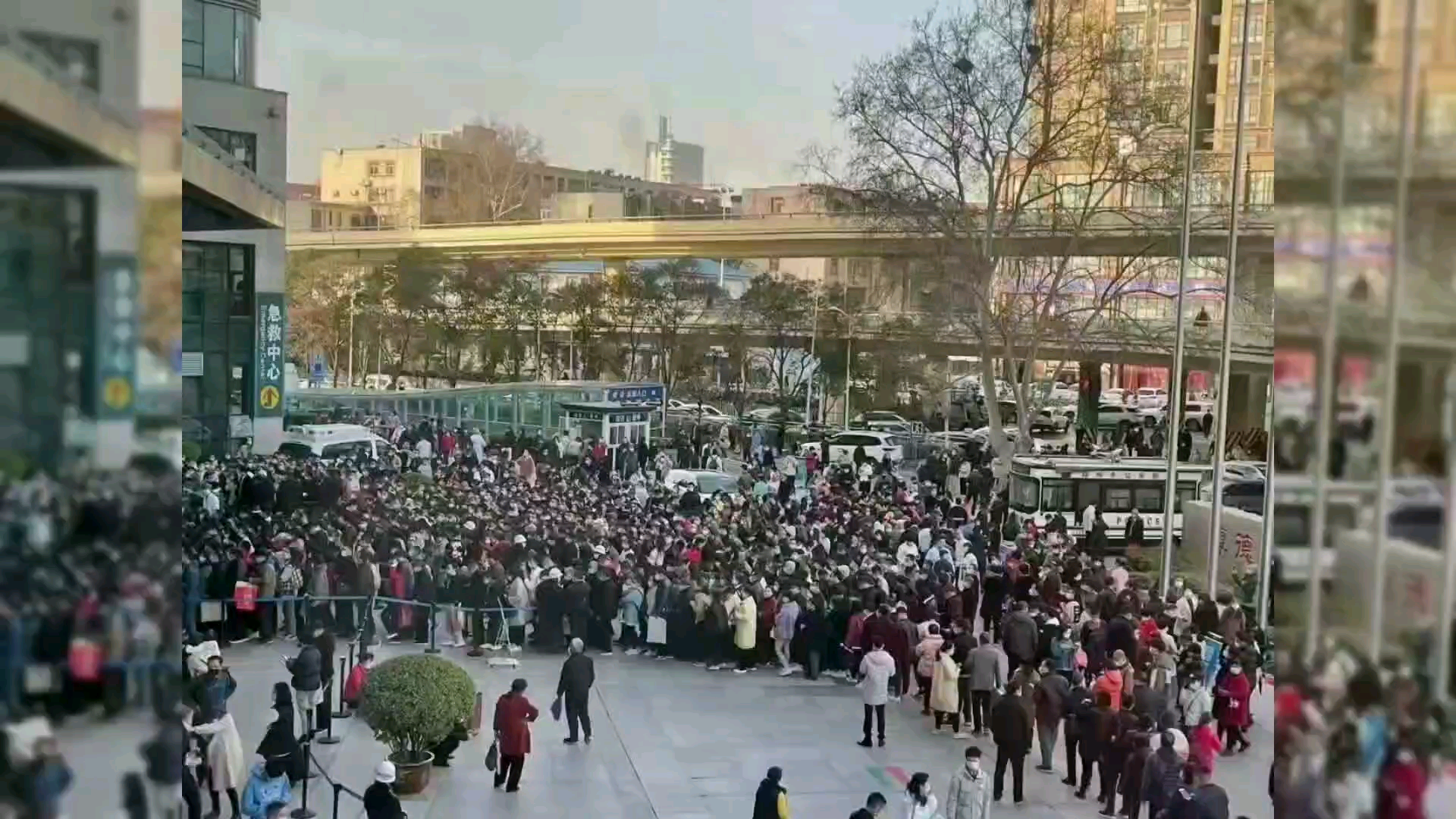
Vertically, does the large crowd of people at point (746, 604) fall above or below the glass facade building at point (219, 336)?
below

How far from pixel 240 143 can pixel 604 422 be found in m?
5.08

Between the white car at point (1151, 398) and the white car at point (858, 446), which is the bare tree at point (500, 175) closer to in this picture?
the white car at point (858, 446)

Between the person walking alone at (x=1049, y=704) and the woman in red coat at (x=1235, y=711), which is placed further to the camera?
the woman in red coat at (x=1235, y=711)

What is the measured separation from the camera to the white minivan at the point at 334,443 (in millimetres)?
12719

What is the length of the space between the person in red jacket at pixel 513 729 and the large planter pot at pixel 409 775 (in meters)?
0.36

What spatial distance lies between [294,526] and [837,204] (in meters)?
9.40

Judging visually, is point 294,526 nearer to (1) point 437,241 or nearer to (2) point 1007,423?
(1) point 437,241

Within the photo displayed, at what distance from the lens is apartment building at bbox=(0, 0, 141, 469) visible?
4.56 ft

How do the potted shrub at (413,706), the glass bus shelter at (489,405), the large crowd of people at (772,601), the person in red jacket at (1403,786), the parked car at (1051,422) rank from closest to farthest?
1. the person in red jacket at (1403,786)
2. the potted shrub at (413,706)
3. the large crowd of people at (772,601)
4. the glass bus shelter at (489,405)
5. the parked car at (1051,422)

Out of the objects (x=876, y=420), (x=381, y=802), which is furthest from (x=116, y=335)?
(x=876, y=420)

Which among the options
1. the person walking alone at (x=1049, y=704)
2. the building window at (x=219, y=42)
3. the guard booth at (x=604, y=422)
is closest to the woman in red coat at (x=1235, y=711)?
the person walking alone at (x=1049, y=704)

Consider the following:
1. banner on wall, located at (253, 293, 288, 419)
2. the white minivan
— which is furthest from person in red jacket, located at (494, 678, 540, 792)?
banner on wall, located at (253, 293, 288, 419)

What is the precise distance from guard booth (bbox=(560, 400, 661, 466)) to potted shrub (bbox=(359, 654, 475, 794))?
856 cm

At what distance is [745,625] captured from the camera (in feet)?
25.5
